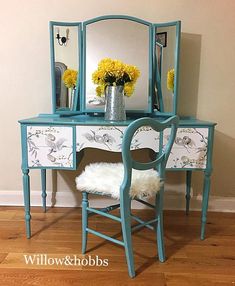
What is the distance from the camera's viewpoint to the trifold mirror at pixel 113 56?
1943mm

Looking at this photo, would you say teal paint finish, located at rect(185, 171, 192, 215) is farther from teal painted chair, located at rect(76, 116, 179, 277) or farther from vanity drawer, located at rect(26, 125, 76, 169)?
vanity drawer, located at rect(26, 125, 76, 169)

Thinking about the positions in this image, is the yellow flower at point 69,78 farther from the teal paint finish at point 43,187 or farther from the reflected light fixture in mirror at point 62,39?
the teal paint finish at point 43,187

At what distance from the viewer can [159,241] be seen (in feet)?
4.94

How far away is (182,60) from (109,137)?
0.89 metres

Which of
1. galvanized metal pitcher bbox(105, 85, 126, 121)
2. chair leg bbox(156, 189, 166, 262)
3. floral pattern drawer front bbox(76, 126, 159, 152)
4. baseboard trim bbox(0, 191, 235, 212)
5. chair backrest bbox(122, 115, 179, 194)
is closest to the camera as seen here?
chair backrest bbox(122, 115, 179, 194)

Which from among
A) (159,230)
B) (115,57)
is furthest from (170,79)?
(159,230)

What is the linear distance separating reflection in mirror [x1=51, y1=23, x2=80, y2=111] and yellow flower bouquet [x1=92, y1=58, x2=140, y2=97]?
307 millimetres

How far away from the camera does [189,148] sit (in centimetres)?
167

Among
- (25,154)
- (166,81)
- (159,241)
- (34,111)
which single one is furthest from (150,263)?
(34,111)

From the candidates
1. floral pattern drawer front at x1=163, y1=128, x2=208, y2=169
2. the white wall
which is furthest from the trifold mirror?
floral pattern drawer front at x1=163, y1=128, x2=208, y2=169

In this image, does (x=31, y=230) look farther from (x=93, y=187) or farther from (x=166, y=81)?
(x=166, y=81)

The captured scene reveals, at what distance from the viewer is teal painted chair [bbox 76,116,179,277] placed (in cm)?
127

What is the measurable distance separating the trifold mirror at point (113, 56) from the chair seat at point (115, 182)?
2.03 ft

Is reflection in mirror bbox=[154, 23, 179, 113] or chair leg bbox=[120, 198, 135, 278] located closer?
chair leg bbox=[120, 198, 135, 278]
